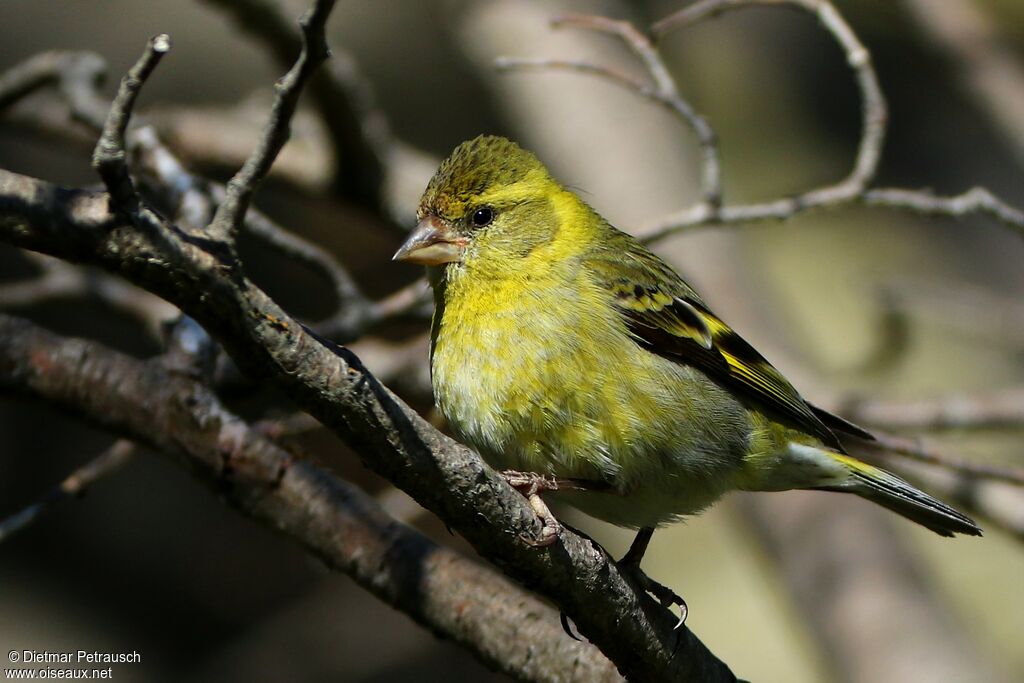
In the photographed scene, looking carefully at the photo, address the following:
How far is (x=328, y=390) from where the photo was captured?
226 cm

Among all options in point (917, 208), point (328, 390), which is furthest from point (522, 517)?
point (917, 208)

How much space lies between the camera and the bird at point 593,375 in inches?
136

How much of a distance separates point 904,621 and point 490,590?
3.00 metres

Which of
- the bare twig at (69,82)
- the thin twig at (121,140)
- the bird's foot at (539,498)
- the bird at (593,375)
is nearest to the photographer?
the thin twig at (121,140)

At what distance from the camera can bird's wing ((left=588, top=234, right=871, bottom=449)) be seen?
3.96 m

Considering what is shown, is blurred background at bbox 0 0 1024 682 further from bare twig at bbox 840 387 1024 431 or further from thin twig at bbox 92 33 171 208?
thin twig at bbox 92 33 171 208

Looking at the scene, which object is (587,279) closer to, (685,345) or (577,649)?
(685,345)

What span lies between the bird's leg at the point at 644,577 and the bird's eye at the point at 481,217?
1.21 m

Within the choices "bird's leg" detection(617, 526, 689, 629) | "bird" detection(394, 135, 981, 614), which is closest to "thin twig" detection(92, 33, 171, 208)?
"bird" detection(394, 135, 981, 614)

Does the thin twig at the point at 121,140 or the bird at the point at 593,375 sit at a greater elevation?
the bird at the point at 593,375

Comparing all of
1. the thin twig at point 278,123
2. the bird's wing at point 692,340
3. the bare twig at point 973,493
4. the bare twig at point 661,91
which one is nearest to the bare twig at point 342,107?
the bare twig at point 661,91

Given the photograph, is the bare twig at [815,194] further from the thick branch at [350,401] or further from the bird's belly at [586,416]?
the thick branch at [350,401]

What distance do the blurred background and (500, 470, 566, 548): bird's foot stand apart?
1.25 metres

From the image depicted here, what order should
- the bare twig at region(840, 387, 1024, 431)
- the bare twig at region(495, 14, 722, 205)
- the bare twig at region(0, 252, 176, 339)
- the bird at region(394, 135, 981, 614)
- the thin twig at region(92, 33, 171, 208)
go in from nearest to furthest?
the thin twig at region(92, 33, 171, 208) → the bird at region(394, 135, 981, 614) → the bare twig at region(495, 14, 722, 205) → the bare twig at region(0, 252, 176, 339) → the bare twig at region(840, 387, 1024, 431)
